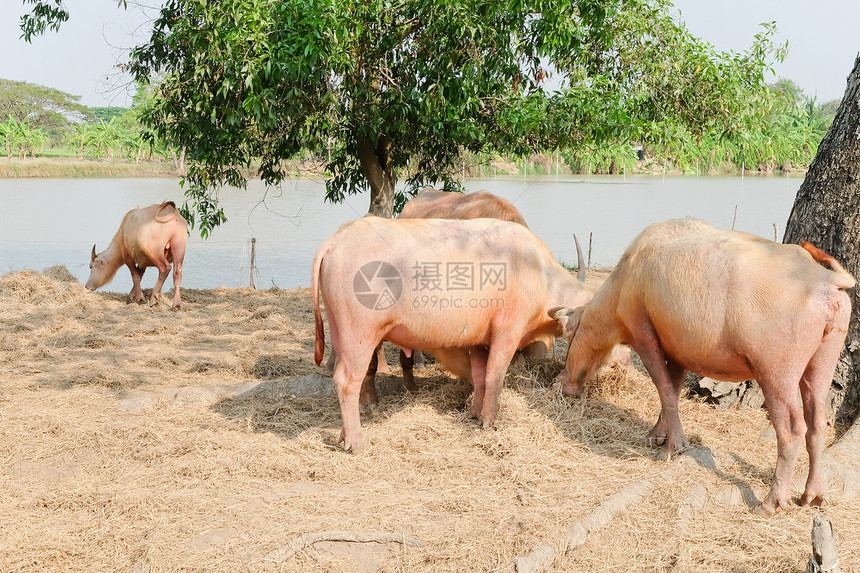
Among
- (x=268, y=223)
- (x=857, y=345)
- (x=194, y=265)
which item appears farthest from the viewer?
(x=268, y=223)

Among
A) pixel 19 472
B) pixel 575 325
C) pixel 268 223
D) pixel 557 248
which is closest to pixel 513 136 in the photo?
pixel 575 325

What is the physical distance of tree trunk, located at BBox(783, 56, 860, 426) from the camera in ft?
15.8

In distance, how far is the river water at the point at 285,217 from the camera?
16.5 meters

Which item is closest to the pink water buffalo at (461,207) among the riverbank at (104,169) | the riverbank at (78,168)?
the riverbank at (104,169)

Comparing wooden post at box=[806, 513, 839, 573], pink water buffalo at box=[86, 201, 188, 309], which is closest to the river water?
pink water buffalo at box=[86, 201, 188, 309]

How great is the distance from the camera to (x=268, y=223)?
2447cm

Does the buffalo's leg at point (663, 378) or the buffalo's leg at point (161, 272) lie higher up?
the buffalo's leg at point (663, 378)

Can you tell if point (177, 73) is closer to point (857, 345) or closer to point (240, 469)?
point (240, 469)

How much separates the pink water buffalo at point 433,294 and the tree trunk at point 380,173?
16.3ft

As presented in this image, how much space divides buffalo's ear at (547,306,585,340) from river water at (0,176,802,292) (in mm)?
5215

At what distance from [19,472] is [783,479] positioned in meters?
4.31

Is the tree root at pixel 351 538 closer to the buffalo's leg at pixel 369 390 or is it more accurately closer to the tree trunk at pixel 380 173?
the buffalo's leg at pixel 369 390

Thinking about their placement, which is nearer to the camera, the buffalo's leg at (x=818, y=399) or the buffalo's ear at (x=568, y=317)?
the buffalo's leg at (x=818, y=399)

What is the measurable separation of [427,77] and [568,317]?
415cm
